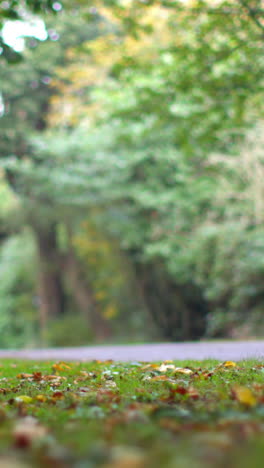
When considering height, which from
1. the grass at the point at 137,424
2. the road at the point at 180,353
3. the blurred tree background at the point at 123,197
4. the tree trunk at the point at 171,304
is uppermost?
the blurred tree background at the point at 123,197

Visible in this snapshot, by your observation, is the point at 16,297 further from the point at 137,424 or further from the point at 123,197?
the point at 137,424

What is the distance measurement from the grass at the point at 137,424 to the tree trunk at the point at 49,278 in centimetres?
1733

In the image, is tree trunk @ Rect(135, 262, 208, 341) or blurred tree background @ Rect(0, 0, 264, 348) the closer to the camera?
blurred tree background @ Rect(0, 0, 264, 348)

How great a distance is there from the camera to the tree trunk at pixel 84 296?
21656mm

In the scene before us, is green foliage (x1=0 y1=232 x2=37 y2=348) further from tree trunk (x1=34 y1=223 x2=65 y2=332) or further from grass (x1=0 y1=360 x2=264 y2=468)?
grass (x1=0 y1=360 x2=264 y2=468)

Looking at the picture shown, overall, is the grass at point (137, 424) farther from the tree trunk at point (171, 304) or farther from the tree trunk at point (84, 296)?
the tree trunk at point (84, 296)

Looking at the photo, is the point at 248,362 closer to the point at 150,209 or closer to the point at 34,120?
the point at 150,209

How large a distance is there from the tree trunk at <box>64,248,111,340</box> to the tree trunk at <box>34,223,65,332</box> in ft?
1.80

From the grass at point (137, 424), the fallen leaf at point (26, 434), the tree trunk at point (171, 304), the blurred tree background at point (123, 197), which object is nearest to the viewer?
the grass at point (137, 424)

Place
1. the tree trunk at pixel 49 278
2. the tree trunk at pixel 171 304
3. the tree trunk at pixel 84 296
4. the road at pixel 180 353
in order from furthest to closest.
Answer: the tree trunk at pixel 49 278, the tree trunk at pixel 84 296, the tree trunk at pixel 171 304, the road at pixel 180 353

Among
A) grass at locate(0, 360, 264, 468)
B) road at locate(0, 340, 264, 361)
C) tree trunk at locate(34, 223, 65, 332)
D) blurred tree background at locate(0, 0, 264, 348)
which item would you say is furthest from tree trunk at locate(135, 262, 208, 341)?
grass at locate(0, 360, 264, 468)

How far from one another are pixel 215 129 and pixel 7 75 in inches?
451

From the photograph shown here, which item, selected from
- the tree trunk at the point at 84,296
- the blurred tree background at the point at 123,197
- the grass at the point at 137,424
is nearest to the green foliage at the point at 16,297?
the blurred tree background at the point at 123,197

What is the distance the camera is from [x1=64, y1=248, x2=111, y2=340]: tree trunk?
21.7m
